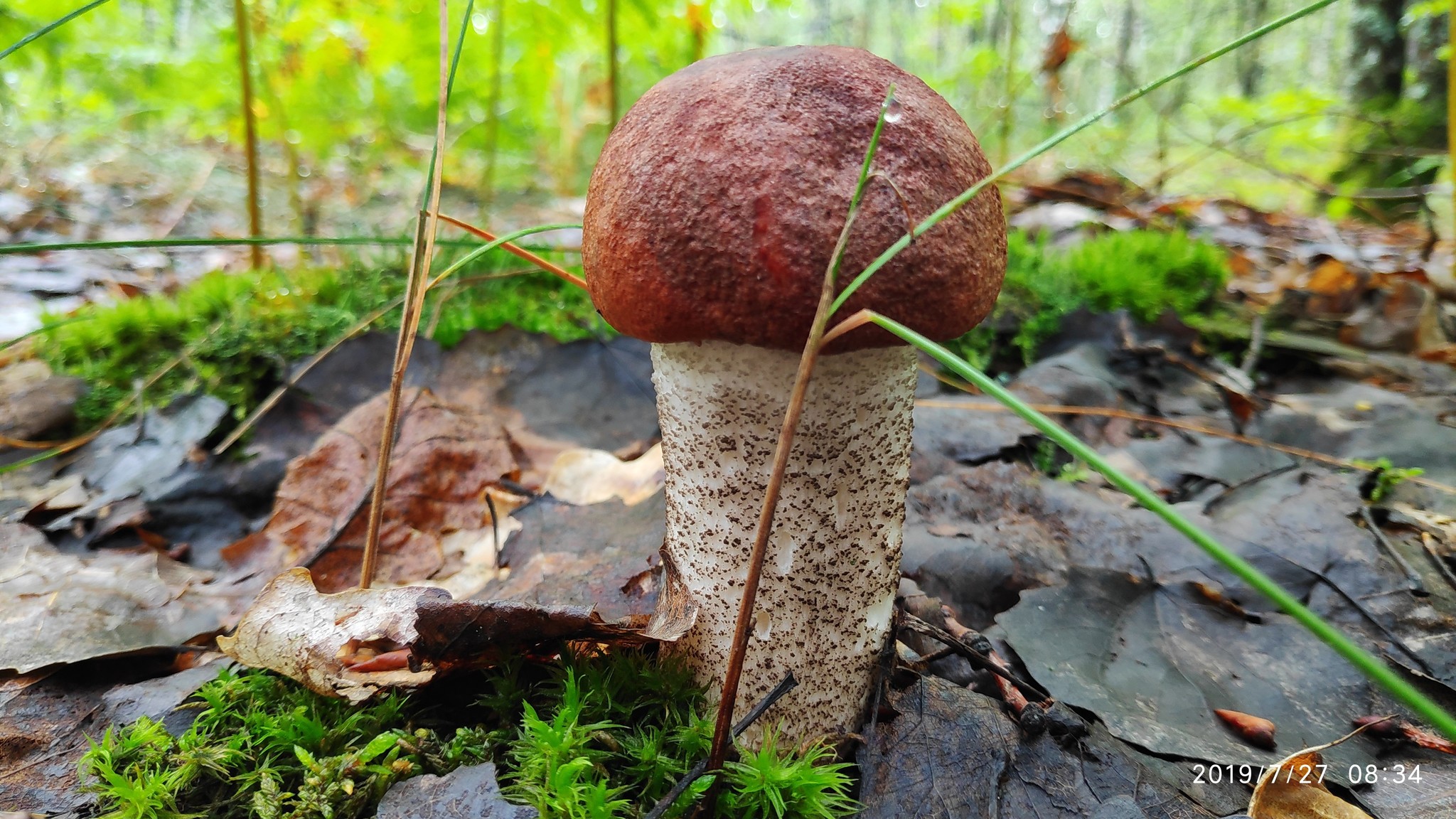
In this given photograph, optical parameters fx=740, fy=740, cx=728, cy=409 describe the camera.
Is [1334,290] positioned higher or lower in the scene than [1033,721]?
higher

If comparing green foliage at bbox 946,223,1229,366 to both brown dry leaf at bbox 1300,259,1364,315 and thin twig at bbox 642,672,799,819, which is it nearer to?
brown dry leaf at bbox 1300,259,1364,315

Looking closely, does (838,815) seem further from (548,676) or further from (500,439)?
(500,439)

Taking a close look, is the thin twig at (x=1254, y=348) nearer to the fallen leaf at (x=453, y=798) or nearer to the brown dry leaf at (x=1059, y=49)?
the brown dry leaf at (x=1059, y=49)

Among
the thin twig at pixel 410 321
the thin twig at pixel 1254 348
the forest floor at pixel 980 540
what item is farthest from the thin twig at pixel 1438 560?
the thin twig at pixel 410 321

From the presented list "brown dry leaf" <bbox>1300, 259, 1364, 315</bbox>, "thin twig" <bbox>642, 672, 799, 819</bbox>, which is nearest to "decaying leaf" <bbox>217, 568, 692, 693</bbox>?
"thin twig" <bbox>642, 672, 799, 819</bbox>

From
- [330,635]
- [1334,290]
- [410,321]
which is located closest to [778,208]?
[410,321]

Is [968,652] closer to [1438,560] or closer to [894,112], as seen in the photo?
[894,112]
